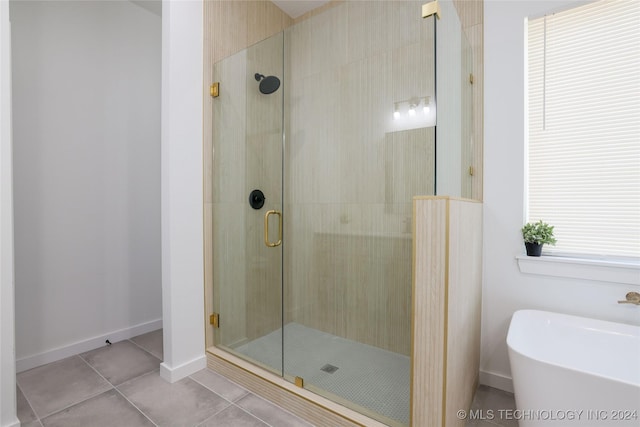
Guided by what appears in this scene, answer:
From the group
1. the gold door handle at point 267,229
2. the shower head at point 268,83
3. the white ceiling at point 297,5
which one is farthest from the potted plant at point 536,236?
the white ceiling at point 297,5

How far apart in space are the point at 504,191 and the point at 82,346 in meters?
3.16

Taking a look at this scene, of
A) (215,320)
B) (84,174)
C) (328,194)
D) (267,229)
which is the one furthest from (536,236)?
(84,174)

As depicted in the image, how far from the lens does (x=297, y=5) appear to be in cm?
266

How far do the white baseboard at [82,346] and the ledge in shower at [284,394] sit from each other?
95 centimetres

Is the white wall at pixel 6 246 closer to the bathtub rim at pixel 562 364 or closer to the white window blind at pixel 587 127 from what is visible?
the bathtub rim at pixel 562 364

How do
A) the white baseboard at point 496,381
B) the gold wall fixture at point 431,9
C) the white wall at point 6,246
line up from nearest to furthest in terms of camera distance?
the gold wall fixture at point 431,9, the white wall at point 6,246, the white baseboard at point 496,381

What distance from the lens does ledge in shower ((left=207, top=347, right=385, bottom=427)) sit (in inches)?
56.9

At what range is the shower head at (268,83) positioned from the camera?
6.39ft

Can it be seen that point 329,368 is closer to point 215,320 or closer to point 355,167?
point 215,320

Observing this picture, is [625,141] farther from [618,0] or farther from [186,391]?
[186,391]

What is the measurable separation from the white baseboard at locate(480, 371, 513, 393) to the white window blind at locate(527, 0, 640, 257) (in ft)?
2.72

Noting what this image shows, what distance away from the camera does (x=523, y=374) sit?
121cm

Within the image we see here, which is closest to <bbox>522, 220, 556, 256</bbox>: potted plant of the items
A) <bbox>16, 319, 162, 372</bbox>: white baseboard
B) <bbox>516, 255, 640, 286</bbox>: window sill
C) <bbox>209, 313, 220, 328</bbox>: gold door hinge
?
<bbox>516, 255, 640, 286</bbox>: window sill

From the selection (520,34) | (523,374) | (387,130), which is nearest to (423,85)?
(387,130)
